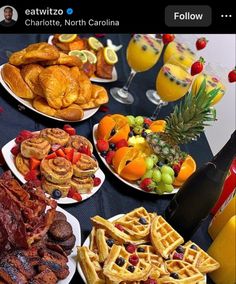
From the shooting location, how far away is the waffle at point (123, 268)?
1.07 metres

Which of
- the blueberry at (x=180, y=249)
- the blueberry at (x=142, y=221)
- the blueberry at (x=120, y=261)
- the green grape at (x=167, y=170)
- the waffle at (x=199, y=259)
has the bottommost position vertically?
the waffle at (x=199, y=259)

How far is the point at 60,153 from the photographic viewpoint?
1395mm

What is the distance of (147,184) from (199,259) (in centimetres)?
33

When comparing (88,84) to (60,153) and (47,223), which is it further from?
(47,223)

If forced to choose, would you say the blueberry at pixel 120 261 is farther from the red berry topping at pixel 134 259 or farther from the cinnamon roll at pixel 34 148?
the cinnamon roll at pixel 34 148

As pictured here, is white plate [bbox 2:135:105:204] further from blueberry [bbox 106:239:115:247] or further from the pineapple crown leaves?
the pineapple crown leaves

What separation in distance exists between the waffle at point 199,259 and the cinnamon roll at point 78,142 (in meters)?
0.48

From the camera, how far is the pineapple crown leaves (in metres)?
1.50

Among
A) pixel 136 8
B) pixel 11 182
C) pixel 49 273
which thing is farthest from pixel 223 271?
pixel 136 8

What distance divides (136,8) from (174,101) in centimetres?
81

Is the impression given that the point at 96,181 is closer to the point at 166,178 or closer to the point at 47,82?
the point at 166,178

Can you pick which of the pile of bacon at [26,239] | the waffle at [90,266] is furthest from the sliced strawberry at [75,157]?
the waffle at [90,266]

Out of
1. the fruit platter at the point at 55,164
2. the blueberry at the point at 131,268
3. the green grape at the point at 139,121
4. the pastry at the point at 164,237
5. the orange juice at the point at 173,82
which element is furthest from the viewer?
the orange juice at the point at 173,82

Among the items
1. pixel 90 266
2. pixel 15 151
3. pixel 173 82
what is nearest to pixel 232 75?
pixel 173 82
